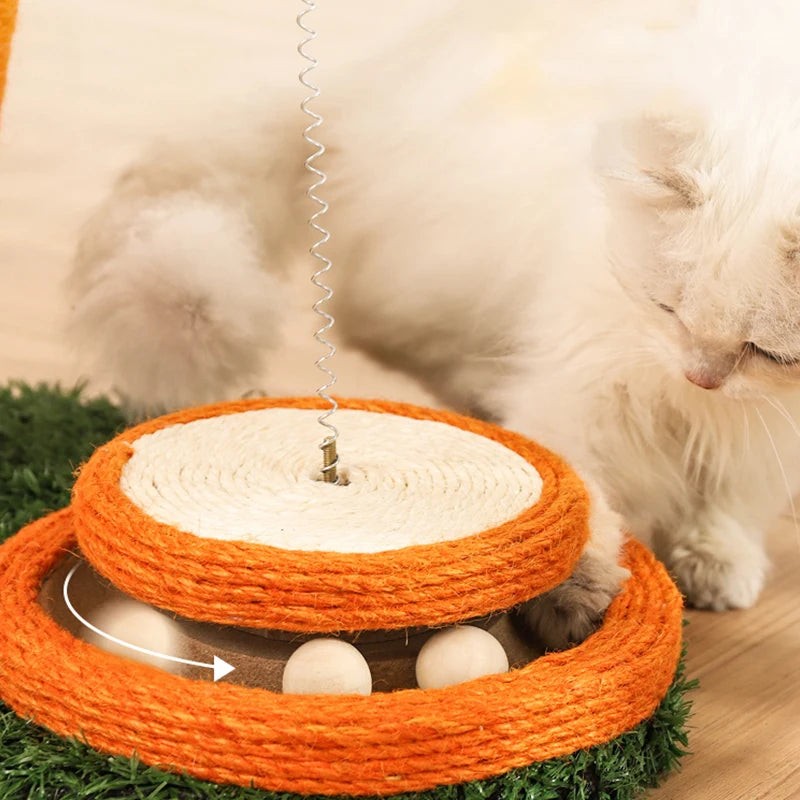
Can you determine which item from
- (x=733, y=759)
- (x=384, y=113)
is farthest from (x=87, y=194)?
(x=733, y=759)

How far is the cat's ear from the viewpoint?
0.90 metres

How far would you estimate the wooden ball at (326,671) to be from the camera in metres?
0.75

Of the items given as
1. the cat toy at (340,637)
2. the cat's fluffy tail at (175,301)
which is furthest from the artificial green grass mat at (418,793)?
the cat's fluffy tail at (175,301)

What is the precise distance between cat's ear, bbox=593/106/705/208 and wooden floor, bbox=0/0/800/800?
624mm

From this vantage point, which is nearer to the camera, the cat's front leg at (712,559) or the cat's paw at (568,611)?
the cat's paw at (568,611)

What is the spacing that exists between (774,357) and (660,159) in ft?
0.64

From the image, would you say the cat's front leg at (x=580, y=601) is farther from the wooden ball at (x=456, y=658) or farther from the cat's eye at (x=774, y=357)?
the cat's eye at (x=774, y=357)

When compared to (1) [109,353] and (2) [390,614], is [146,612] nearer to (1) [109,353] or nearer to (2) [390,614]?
(2) [390,614]

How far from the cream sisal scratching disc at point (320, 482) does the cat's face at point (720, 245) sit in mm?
190

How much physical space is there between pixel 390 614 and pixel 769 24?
2.10 ft

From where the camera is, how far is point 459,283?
135cm

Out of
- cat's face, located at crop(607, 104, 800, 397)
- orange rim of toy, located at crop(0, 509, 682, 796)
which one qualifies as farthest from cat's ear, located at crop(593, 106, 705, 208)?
orange rim of toy, located at crop(0, 509, 682, 796)

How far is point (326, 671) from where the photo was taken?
29.4 inches

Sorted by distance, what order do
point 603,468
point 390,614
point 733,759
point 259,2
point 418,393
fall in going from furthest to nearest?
point 259,2
point 418,393
point 603,468
point 733,759
point 390,614
